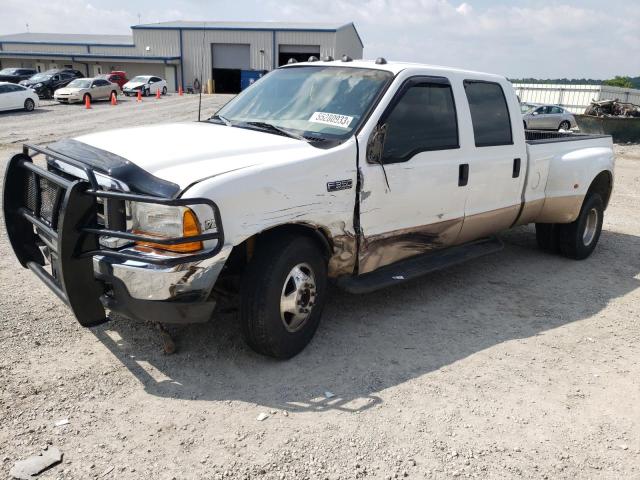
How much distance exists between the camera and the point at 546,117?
79.6 feet

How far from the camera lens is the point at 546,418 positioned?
11.3 ft

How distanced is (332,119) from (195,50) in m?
47.9

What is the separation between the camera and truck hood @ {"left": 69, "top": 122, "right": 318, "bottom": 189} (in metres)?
3.34

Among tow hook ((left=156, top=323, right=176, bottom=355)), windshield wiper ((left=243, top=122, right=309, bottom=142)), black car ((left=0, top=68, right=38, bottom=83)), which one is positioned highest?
black car ((left=0, top=68, right=38, bottom=83))

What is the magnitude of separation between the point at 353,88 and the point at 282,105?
1.99 feet

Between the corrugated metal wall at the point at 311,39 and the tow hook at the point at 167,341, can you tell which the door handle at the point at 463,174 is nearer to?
the tow hook at the point at 167,341

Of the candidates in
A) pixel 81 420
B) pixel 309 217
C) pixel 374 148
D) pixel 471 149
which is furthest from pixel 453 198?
pixel 81 420

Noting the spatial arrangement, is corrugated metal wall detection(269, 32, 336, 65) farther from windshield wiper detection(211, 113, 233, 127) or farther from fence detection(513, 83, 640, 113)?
windshield wiper detection(211, 113, 233, 127)

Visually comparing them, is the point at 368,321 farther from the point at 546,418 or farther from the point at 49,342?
the point at 49,342

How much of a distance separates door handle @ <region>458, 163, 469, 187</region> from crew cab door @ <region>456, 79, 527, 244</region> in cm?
5

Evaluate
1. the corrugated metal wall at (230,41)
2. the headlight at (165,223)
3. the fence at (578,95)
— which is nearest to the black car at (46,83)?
the corrugated metal wall at (230,41)

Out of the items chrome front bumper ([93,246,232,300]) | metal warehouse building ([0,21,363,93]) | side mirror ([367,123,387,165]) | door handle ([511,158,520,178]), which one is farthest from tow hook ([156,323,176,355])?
metal warehouse building ([0,21,363,93])

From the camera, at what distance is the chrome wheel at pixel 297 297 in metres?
3.76

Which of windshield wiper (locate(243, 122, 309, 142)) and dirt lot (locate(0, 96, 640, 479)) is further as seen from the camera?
windshield wiper (locate(243, 122, 309, 142))
